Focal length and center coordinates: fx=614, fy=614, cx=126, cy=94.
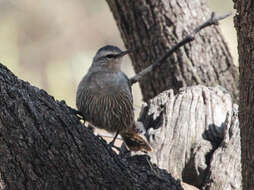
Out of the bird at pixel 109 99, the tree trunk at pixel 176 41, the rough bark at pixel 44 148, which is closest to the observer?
the rough bark at pixel 44 148

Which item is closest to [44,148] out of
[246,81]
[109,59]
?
[246,81]

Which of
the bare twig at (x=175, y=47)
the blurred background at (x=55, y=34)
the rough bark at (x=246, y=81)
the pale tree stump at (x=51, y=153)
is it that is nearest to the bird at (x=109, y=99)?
the bare twig at (x=175, y=47)

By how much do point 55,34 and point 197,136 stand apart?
553 centimetres

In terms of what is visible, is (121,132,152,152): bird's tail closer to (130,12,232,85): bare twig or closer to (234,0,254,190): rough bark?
(130,12,232,85): bare twig

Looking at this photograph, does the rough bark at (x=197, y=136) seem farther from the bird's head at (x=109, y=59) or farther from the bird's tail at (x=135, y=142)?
the bird's head at (x=109, y=59)

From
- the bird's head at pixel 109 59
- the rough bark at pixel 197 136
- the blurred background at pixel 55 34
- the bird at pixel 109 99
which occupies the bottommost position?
the rough bark at pixel 197 136

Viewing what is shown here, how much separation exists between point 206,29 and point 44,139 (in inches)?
142

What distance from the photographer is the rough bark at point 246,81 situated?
3105 mm

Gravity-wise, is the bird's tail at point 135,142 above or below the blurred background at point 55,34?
below

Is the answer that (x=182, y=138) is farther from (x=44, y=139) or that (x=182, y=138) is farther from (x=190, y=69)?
(x=44, y=139)

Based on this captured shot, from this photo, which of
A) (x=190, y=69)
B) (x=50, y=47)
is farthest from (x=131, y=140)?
(x=50, y=47)

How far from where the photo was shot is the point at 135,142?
543 centimetres

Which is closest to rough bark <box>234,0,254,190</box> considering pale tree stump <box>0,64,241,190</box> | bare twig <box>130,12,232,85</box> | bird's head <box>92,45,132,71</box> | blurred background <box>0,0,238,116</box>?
pale tree stump <box>0,64,241,190</box>

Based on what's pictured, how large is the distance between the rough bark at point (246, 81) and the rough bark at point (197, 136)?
5.19ft
